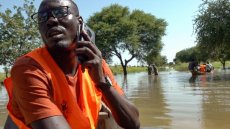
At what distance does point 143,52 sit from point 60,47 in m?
55.2

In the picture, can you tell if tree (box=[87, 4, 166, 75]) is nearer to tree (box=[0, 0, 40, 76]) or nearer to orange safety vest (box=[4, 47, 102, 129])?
tree (box=[0, 0, 40, 76])

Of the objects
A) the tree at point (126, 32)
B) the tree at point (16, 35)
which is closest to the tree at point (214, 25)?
the tree at point (16, 35)

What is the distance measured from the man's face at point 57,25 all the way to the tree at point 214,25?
86.9ft

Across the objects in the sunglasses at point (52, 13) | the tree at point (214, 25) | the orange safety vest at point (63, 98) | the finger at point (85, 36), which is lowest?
the orange safety vest at point (63, 98)

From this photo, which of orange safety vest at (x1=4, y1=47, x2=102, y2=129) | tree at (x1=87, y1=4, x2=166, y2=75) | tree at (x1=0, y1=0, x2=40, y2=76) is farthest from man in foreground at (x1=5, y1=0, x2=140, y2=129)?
tree at (x1=87, y1=4, x2=166, y2=75)

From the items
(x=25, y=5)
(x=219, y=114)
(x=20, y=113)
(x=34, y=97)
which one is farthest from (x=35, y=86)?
(x=25, y=5)

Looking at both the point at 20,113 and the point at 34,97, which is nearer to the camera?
the point at 34,97

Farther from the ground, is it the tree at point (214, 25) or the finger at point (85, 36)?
the tree at point (214, 25)

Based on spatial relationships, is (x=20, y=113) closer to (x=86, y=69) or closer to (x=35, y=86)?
(x=35, y=86)

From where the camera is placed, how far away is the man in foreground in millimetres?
2283

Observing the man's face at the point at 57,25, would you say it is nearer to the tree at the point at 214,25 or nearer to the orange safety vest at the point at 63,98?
the orange safety vest at the point at 63,98

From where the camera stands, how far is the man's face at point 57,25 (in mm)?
2588

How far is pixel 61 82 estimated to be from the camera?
8.17 feet

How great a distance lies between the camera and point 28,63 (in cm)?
238
